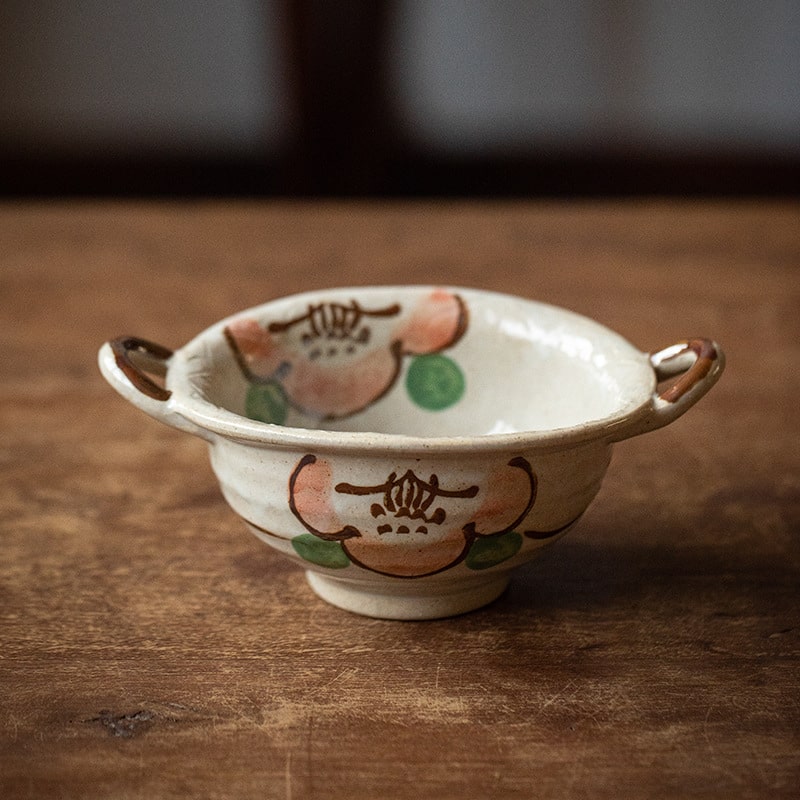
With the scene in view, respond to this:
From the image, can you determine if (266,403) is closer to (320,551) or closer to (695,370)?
(320,551)

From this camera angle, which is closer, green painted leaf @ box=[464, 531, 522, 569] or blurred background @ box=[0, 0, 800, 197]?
green painted leaf @ box=[464, 531, 522, 569]

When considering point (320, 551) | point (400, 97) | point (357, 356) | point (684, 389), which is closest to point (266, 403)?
point (357, 356)

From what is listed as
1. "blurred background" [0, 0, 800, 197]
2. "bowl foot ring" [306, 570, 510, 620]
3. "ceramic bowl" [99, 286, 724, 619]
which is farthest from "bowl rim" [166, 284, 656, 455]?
"blurred background" [0, 0, 800, 197]

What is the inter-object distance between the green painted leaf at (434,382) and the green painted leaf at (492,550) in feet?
0.69

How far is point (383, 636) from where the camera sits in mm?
667

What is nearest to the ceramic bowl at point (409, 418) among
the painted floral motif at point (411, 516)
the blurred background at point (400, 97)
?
the painted floral motif at point (411, 516)

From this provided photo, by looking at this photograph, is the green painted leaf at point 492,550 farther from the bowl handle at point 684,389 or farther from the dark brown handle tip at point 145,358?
the dark brown handle tip at point 145,358

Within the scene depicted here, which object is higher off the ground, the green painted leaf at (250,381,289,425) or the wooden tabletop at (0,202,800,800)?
the green painted leaf at (250,381,289,425)

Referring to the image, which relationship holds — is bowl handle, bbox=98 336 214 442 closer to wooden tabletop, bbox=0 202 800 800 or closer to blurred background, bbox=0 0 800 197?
wooden tabletop, bbox=0 202 800 800

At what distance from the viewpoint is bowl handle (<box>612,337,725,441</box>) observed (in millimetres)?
641

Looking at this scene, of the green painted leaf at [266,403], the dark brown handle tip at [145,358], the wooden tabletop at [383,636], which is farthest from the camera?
the green painted leaf at [266,403]

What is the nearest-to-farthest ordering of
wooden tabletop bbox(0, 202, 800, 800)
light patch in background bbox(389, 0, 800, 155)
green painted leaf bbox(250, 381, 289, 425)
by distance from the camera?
wooden tabletop bbox(0, 202, 800, 800)
green painted leaf bbox(250, 381, 289, 425)
light patch in background bbox(389, 0, 800, 155)

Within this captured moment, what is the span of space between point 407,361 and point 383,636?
0.75 ft

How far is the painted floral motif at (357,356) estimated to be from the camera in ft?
2.65
